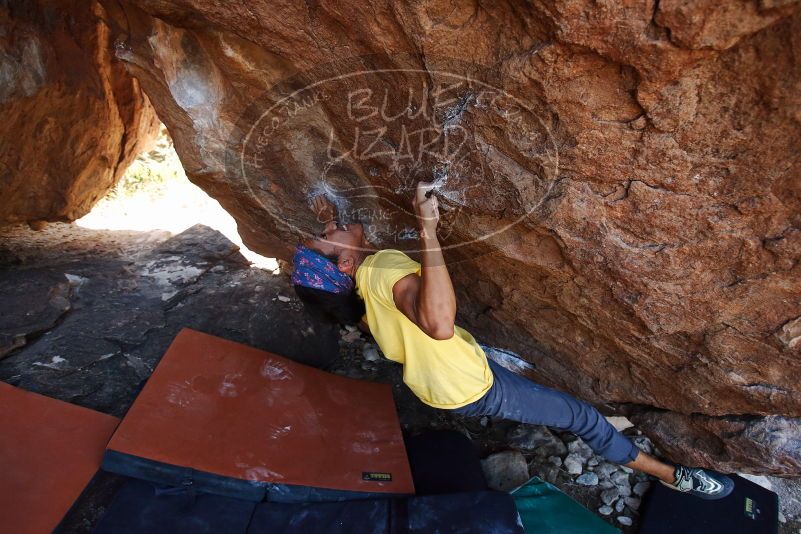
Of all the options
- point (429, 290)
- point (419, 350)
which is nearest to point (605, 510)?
point (419, 350)

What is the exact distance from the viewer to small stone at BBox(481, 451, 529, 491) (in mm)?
2547

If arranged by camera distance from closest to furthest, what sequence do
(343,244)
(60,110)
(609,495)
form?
(343,244) → (609,495) → (60,110)

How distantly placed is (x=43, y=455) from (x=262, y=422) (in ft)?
2.79

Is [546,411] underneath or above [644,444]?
above

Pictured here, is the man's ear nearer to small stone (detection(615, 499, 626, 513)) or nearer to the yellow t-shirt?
the yellow t-shirt

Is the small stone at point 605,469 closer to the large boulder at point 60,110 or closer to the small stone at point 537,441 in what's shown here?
the small stone at point 537,441

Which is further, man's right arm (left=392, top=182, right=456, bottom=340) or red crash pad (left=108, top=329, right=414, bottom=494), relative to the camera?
red crash pad (left=108, top=329, right=414, bottom=494)

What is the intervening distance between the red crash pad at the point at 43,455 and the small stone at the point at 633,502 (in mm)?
A: 2326

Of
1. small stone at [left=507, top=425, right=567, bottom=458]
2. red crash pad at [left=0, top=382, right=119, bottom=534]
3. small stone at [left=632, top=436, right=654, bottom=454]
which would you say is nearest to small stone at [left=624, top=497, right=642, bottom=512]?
small stone at [left=632, top=436, right=654, bottom=454]

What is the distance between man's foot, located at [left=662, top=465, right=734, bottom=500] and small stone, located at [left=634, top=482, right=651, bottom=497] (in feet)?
0.41

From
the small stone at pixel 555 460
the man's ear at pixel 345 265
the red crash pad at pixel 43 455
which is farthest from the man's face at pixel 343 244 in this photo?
the small stone at pixel 555 460

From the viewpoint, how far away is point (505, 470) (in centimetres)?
258

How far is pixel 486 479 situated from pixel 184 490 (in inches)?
53.2

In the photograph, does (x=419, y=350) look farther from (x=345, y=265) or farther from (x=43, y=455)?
(x=43, y=455)
